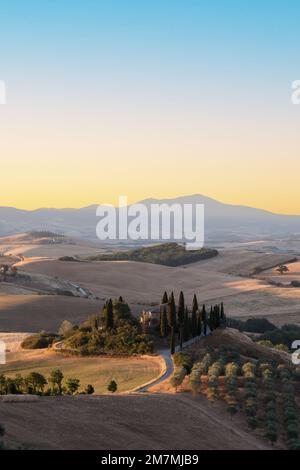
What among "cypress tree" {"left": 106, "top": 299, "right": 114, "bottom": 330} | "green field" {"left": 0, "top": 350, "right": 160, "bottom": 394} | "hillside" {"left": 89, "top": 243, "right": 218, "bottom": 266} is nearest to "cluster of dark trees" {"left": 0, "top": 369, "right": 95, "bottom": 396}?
"green field" {"left": 0, "top": 350, "right": 160, "bottom": 394}

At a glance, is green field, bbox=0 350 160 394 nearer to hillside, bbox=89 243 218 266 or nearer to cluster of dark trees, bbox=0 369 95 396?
cluster of dark trees, bbox=0 369 95 396

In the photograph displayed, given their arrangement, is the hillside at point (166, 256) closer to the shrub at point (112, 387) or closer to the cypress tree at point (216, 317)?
the cypress tree at point (216, 317)

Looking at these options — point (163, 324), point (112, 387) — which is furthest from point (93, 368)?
point (163, 324)

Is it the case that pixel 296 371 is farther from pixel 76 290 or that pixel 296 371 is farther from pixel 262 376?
pixel 76 290

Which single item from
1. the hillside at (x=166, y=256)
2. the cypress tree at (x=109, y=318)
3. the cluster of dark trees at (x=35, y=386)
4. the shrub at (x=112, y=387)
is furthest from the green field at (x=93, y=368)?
the hillside at (x=166, y=256)
